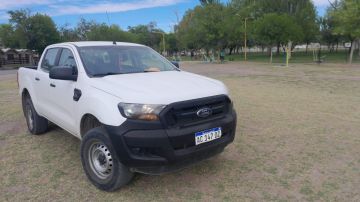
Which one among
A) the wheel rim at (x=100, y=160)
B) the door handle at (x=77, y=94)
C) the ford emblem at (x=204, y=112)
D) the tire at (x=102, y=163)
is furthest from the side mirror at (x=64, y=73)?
the ford emblem at (x=204, y=112)

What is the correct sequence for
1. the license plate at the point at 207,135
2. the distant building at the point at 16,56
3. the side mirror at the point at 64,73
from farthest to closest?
the distant building at the point at 16,56
the side mirror at the point at 64,73
the license plate at the point at 207,135

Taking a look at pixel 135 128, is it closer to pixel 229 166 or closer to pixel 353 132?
pixel 229 166

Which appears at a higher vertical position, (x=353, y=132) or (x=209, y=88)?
(x=209, y=88)

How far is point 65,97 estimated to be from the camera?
4305 millimetres

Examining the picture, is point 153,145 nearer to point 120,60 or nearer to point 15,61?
point 120,60

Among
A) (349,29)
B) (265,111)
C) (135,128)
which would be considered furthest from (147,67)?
(349,29)

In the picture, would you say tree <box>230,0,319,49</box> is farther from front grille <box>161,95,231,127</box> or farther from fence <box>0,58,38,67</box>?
front grille <box>161,95,231,127</box>

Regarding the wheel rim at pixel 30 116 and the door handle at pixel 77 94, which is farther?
the wheel rim at pixel 30 116

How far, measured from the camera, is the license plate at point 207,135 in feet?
11.3

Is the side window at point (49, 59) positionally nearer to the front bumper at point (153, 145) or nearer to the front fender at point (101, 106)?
the front fender at point (101, 106)

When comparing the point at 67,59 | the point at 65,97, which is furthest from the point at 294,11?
the point at 65,97

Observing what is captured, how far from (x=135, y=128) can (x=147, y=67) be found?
5.44 feet

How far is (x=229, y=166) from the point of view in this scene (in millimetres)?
4332

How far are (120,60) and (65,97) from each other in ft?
3.02
